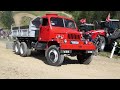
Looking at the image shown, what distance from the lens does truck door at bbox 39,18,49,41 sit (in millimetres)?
13980

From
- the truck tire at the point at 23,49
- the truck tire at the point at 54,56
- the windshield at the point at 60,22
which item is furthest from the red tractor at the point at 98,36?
the truck tire at the point at 54,56

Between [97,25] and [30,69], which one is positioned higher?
[97,25]

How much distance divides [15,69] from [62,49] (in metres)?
2.29

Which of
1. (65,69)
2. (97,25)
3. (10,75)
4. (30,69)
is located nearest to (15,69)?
(30,69)

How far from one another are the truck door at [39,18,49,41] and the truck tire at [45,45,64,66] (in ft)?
3.78

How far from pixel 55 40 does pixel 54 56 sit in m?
0.75

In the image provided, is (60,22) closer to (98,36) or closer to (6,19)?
(98,36)

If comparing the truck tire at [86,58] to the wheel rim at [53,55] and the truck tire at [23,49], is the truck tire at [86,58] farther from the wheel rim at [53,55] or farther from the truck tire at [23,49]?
the truck tire at [23,49]

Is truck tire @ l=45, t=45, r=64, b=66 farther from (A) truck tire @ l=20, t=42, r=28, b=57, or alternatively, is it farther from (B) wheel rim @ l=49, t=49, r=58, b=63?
(A) truck tire @ l=20, t=42, r=28, b=57

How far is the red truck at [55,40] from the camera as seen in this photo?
497 inches

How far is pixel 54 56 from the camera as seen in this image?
501 inches

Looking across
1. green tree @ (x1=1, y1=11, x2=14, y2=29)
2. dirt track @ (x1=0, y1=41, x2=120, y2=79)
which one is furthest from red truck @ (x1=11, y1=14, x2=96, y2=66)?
green tree @ (x1=1, y1=11, x2=14, y2=29)

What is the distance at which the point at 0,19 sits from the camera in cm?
4938
